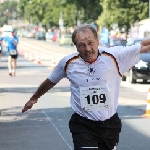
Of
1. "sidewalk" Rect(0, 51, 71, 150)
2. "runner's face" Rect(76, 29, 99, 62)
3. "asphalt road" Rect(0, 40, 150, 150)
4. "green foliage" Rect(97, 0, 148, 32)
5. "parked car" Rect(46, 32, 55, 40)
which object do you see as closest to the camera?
"runner's face" Rect(76, 29, 99, 62)

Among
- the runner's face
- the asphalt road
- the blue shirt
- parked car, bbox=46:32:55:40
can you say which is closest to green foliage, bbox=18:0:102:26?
parked car, bbox=46:32:55:40

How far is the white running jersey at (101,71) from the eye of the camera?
614cm

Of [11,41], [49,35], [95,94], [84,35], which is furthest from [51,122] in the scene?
[49,35]

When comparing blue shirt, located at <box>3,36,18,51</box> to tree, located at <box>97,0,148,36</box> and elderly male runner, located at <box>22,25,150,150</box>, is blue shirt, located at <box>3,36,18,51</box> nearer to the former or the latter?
elderly male runner, located at <box>22,25,150,150</box>

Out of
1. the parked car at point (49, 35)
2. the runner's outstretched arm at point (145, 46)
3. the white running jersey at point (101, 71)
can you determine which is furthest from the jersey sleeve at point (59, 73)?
the parked car at point (49, 35)

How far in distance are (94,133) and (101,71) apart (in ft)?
1.89

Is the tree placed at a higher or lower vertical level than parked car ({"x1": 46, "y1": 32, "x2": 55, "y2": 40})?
higher

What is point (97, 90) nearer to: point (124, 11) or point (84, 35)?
point (84, 35)

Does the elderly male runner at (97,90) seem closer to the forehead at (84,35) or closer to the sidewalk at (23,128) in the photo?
the forehead at (84,35)

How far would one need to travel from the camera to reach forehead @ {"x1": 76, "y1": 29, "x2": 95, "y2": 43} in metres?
5.90

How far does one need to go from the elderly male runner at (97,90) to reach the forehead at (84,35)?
6cm

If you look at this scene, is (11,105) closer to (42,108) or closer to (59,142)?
(42,108)

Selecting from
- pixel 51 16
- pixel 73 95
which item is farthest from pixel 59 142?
pixel 51 16

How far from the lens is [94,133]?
240 inches
